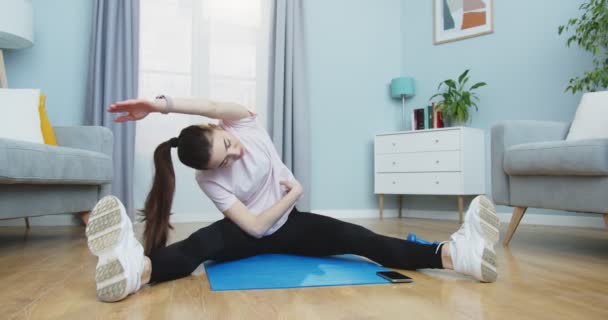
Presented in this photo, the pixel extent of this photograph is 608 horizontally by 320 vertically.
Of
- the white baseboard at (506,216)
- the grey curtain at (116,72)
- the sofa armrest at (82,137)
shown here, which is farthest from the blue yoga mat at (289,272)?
the white baseboard at (506,216)

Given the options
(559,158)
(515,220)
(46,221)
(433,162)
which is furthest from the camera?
(433,162)

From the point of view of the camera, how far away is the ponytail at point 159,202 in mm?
1341

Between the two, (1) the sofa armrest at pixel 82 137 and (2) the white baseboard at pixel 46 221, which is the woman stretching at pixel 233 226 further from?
(2) the white baseboard at pixel 46 221

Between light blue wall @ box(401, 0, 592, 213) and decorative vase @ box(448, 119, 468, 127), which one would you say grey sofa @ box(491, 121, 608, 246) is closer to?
light blue wall @ box(401, 0, 592, 213)

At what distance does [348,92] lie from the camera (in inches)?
162

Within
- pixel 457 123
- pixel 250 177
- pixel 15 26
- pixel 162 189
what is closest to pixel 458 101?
pixel 457 123

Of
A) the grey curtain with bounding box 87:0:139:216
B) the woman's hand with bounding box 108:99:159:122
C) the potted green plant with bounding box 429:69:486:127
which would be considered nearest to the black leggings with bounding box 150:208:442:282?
the woman's hand with bounding box 108:99:159:122

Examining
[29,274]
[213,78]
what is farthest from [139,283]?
[213,78]

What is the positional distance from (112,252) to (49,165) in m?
1.07

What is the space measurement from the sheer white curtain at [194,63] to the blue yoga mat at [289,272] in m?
1.96

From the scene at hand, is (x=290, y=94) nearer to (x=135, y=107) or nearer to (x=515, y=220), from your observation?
(x=515, y=220)

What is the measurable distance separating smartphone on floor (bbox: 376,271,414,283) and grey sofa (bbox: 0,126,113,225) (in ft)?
4.42

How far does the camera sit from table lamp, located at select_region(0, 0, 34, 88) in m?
2.56

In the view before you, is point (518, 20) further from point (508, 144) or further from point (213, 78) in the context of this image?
point (213, 78)
